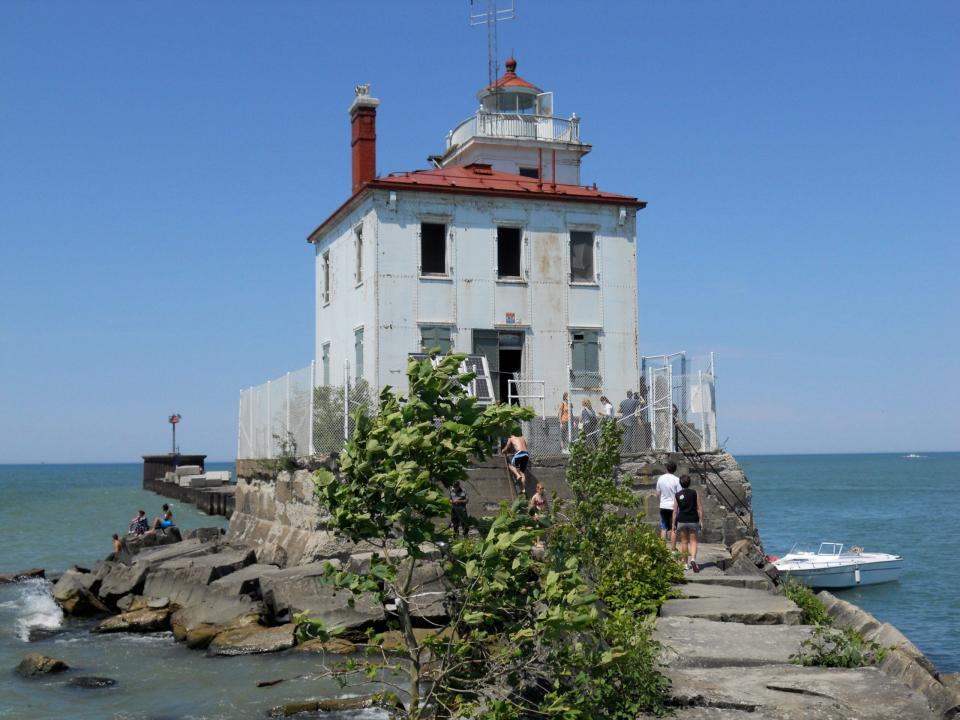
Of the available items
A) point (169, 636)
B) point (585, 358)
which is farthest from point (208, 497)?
point (169, 636)

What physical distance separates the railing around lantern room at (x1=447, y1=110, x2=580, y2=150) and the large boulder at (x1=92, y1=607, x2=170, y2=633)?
19.3 m

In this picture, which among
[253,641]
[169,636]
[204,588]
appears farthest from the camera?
[204,588]

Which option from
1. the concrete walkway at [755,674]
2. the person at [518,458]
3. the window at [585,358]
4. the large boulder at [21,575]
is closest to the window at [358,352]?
the window at [585,358]

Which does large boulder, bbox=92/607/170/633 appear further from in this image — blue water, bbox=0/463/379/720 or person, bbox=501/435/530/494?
person, bbox=501/435/530/494

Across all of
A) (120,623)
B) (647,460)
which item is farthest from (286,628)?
(647,460)

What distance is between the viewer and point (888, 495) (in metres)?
91.6

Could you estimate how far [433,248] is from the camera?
1024 inches

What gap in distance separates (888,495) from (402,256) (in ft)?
253

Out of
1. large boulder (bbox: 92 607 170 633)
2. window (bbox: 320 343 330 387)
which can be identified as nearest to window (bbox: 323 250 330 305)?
window (bbox: 320 343 330 387)

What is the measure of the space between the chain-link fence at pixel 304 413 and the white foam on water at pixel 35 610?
20.0 feet

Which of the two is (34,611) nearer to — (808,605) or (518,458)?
(518,458)

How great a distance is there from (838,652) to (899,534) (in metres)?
43.8

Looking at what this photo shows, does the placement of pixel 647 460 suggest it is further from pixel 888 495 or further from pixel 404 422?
pixel 888 495

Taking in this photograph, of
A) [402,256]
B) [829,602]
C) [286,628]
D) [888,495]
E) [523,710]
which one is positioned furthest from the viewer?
[888,495]
